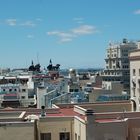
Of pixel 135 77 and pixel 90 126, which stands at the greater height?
pixel 135 77

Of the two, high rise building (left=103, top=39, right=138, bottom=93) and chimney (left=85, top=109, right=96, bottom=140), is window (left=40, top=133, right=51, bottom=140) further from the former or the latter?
high rise building (left=103, top=39, right=138, bottom=93)

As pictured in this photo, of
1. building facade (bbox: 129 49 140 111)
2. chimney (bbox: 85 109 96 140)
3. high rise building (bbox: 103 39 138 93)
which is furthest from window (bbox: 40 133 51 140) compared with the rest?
high rise building (bbox: 103 39 138 93)

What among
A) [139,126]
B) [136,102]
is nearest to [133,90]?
[136,102]

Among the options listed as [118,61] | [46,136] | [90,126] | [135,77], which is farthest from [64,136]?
[118,61]

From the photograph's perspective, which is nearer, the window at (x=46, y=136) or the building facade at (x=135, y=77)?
the window at (x=46, y=136)

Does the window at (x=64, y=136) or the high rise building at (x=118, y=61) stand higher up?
the high rise building at (x=118, y=61)

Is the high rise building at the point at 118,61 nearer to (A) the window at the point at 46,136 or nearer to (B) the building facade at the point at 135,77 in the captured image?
(B) the building facade at the point at 135,77

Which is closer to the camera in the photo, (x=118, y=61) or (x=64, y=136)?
(x=64, y=136)

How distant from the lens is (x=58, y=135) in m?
31.2

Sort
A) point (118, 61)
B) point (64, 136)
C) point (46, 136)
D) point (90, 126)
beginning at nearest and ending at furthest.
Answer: point (90, 126)
point (46, 136)
point (64, 136)
point (118, 61)

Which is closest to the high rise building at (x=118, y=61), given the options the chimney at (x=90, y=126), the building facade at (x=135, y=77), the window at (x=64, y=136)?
the building facade at (x=135, y=77)

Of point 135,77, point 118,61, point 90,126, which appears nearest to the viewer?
point 90,126

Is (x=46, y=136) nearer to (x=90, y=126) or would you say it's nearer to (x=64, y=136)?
(x=64, y=136)

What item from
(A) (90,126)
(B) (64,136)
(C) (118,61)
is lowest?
(B) (64,136)
